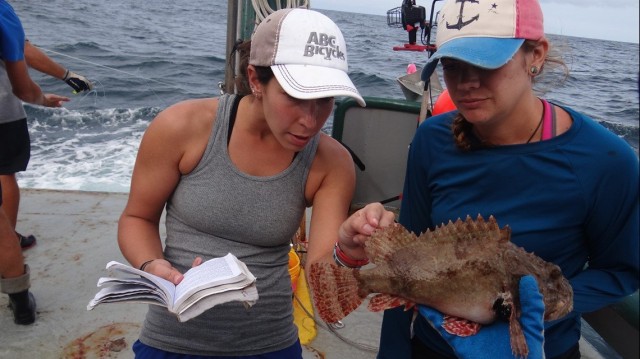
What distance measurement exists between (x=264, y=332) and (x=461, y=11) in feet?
4.72

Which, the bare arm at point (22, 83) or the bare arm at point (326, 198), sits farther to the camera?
the bare arm at point (22, 83)

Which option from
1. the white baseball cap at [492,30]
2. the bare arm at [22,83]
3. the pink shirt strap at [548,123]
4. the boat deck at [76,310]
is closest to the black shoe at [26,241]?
the boat deck at [76,310]

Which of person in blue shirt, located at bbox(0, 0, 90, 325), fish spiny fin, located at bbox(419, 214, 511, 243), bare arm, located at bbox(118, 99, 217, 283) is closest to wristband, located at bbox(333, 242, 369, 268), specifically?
fish spiny fin, located at bbox(419, 214, 511, 243)

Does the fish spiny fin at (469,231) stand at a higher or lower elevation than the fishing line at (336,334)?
higher

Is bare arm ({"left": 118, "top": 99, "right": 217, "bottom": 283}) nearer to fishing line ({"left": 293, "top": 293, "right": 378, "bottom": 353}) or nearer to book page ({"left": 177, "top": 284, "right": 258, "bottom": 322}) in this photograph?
book page ({"left": 177, "top": 284, "right": 258, "bottom": 322})

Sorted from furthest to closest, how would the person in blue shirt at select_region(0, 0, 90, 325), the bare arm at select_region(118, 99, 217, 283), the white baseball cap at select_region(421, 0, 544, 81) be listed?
the person in blue shirt at select_region(0, 0, 90, 325) < the bare arm at select_region(118, 99, 217, 283) < the white baseball cap at select_region(421, 0, 544, 81)

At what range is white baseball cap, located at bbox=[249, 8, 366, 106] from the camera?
192 centimetres

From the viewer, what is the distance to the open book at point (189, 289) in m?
1.76

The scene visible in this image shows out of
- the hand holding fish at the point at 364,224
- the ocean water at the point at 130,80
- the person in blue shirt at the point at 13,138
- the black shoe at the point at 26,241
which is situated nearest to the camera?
the hand holding fish at the point at 364,224

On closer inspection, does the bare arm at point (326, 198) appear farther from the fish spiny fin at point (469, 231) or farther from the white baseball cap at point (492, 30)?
the white baseball cap at point (492, 30)

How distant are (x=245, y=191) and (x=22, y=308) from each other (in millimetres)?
2542

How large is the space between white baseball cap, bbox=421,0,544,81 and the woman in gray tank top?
0.46 m

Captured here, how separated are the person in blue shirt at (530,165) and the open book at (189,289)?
665 mm

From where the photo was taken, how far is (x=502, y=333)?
66.3 inches
